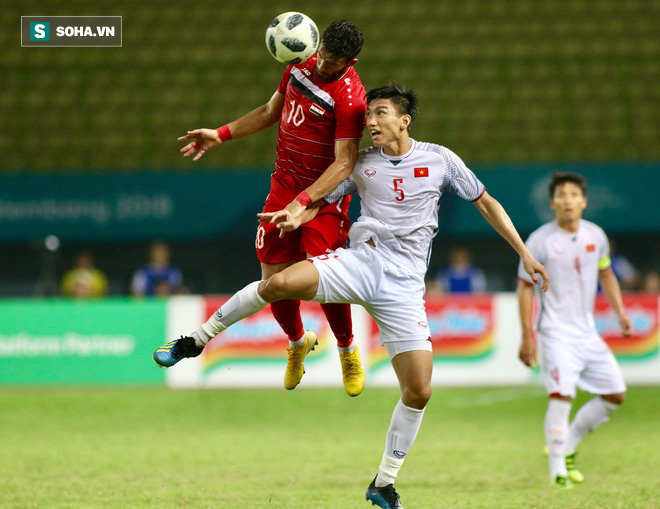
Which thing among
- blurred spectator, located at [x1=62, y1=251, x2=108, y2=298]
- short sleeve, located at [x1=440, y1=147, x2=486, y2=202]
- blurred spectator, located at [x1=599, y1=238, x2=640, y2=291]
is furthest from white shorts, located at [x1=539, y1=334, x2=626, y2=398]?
blurred spectator, located at [x1=62, y1=251, x2=108, y2=298]

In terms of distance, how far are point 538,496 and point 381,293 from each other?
2141 millimetres

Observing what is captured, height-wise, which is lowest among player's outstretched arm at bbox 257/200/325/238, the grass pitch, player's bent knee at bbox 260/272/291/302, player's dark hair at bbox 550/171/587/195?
the grass pitch

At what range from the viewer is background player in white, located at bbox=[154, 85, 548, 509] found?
507cm

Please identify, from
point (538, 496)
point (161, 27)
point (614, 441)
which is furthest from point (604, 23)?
point (538, 496)

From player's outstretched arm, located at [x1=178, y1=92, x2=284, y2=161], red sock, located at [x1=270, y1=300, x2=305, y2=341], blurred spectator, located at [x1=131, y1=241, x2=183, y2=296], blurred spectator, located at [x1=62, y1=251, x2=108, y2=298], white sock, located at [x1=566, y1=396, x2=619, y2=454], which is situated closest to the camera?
player's outstretched arm, located at [x1=178, y1=92, x2=284, y2=161]

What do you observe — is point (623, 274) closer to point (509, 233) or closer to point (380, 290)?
point (509, 233)

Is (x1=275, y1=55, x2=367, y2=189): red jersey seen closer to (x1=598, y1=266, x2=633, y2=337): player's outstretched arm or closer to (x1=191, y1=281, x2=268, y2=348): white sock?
(x1=191, y1=281, x2=268, y2=348): white sock

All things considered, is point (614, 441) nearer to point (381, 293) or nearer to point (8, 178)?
point (381, 293)

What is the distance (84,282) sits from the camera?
13047 millimetres

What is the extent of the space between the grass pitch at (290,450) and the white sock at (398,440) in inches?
27.9

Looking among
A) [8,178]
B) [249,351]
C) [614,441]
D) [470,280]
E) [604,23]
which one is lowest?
[614,441]

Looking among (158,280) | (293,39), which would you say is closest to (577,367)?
(293,39)

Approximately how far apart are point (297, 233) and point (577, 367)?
2.62m

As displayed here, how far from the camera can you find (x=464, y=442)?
8938 millimetres
